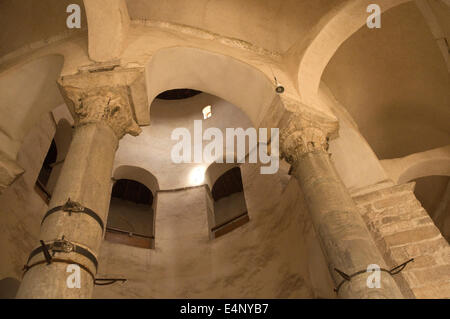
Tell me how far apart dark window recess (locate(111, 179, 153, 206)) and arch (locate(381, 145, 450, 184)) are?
9.35 meters

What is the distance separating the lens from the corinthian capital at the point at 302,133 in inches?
184

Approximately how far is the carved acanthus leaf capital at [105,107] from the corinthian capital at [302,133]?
1892 millimetres

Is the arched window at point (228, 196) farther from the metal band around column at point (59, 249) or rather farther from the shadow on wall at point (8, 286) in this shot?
the metal band around column at point (59, 249)

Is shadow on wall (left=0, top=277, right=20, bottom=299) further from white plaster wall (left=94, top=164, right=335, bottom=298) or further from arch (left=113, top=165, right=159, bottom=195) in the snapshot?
arch (left=113, top=165, right=159, bottom=195)

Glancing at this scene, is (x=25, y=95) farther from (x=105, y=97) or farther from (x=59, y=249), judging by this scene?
(x=59, y=249)

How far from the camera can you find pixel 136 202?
14.6m

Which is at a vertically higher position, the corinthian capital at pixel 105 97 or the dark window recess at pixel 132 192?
the dark window recess at pixel 132 192

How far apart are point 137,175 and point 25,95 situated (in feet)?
16.3

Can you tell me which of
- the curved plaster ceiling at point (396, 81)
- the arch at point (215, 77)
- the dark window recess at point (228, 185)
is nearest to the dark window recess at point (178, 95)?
the dark window recess at point (228, 185)

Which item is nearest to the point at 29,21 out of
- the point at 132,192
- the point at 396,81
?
the point at 396,81

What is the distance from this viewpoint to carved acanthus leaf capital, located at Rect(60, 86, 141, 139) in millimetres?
4152

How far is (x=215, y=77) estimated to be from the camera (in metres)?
5.94

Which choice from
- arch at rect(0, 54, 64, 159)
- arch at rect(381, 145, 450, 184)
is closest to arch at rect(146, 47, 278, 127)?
arch at rect(0, 54, 64, 159)

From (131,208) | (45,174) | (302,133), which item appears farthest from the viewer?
(131,208)
